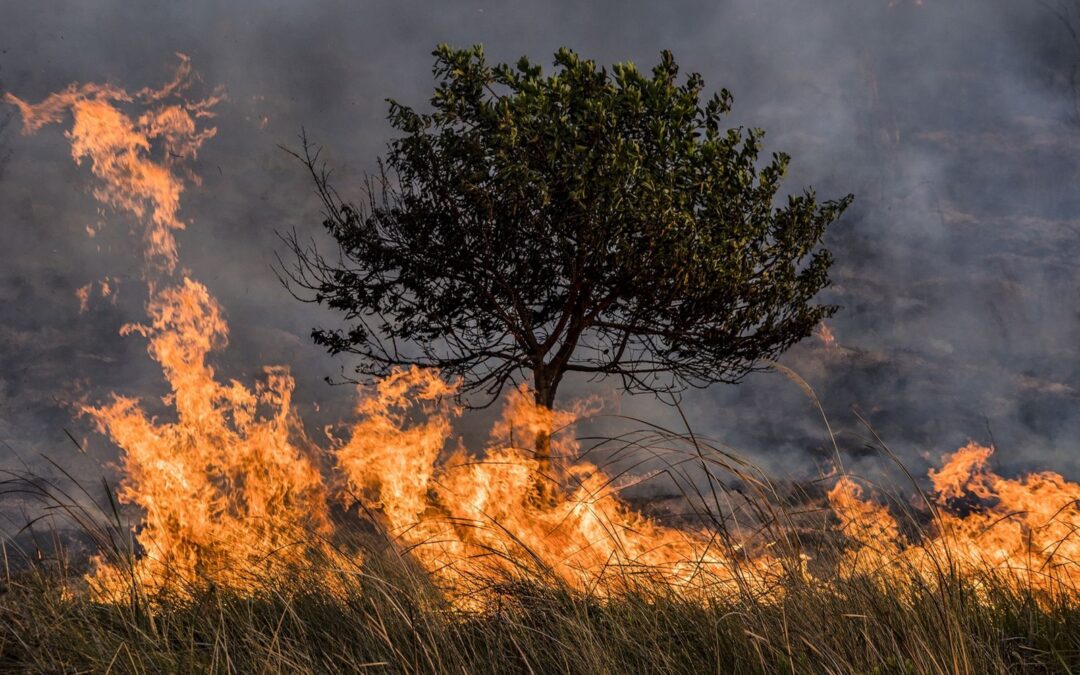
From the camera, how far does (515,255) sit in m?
13.8

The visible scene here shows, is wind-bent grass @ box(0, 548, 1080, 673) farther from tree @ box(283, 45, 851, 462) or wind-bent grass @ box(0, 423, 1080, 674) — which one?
tree @ box(283, 45, 851, 462)

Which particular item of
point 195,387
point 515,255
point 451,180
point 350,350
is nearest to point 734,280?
point 515,255

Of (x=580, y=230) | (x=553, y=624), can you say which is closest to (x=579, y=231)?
(x=580, y=230)

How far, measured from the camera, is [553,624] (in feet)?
15.8

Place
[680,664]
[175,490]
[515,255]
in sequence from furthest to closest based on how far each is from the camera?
[515,255] → [175,490] → [680,664]

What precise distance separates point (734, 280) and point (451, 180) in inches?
190

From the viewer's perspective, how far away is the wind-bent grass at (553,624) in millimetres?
3902

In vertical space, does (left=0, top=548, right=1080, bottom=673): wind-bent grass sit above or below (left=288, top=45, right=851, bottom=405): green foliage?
below

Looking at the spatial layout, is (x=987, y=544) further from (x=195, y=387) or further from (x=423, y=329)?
(x=423, y=329)

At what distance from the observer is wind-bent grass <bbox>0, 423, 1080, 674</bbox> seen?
390 cm

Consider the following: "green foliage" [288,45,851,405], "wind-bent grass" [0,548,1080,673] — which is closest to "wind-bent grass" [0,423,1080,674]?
"wind-bent grass" [0,548,1080,673]

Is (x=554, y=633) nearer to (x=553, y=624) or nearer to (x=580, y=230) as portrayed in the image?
(x=553, y=624)

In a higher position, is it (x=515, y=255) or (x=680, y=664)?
(x=515, y=255)

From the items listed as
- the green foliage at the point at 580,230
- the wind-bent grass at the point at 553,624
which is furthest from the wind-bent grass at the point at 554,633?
the green foliage at the point at 580,230
